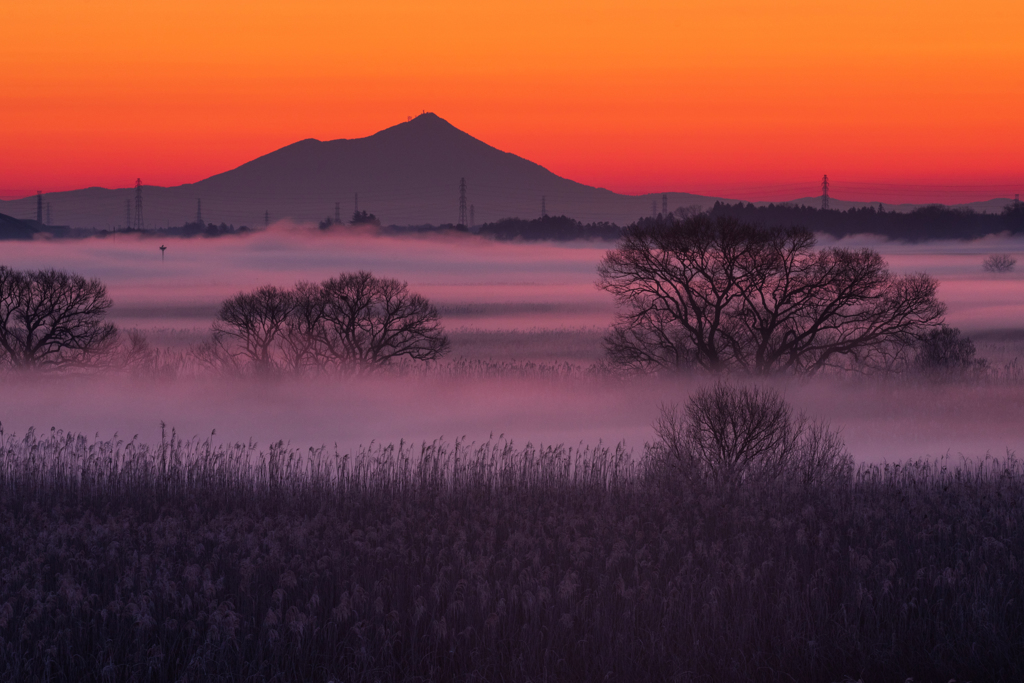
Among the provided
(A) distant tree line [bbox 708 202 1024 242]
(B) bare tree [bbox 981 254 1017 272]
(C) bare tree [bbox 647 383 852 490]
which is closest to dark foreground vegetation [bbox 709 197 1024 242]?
(A) distant tree line [bbox 708 202 1024 242]

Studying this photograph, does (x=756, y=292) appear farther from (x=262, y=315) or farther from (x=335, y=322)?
(x=262, y=315)

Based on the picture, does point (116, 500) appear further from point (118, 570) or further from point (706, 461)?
point (706, 461)

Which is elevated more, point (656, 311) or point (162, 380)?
point (656, 311)

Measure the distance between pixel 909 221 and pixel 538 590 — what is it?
169 meters

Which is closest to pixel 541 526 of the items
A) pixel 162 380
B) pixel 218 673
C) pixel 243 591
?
pixel 243 591

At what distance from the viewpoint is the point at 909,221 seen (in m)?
163

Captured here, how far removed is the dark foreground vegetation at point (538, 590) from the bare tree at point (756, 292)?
72.7ft

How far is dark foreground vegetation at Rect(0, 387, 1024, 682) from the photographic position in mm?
8562

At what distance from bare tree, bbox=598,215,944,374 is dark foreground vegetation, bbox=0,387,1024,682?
22.2 m

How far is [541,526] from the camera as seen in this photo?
1166 centimetres

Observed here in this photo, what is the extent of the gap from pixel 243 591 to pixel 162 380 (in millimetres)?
38064

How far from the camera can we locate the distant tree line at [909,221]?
153000 millimetres

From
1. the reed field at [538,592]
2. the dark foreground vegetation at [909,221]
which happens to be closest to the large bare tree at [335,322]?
the reed field at [538,592]

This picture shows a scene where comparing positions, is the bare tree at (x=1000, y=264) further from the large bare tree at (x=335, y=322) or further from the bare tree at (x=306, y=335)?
the bare tree at (x=306, y=335)
